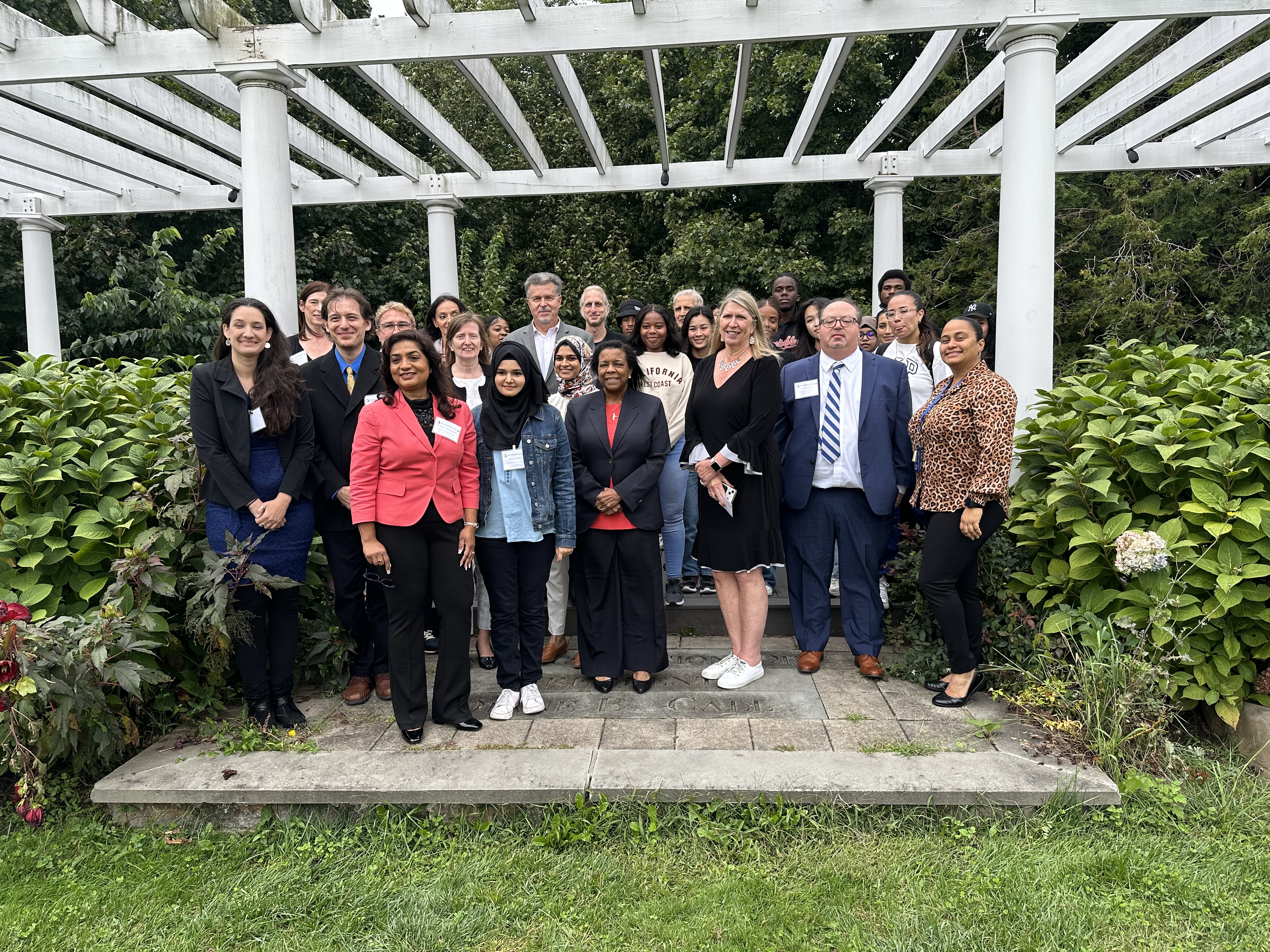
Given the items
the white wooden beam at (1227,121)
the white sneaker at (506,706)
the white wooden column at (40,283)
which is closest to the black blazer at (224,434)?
the white sneaker at (506,706)

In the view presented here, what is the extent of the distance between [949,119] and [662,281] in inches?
291

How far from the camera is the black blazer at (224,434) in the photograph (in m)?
3.54

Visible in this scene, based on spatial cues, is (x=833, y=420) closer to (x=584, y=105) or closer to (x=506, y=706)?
(x=506, y=706)

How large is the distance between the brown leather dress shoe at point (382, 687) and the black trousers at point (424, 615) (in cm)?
44

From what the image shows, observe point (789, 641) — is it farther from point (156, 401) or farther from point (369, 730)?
point (156, 401)

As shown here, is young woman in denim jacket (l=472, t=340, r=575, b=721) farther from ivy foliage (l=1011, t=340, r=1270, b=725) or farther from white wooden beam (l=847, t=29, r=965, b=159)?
white wooden beam (l=847, t=29, r=965, b=159)

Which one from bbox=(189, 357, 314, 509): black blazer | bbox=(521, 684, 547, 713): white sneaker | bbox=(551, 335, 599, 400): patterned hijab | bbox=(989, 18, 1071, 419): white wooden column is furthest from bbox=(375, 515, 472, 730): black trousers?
bbox=(989, 18, 1071, 419): white wooden column

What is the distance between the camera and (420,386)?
360 centimetres

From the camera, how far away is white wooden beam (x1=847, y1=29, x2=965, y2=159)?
19.3ft

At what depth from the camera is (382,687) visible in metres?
4.18

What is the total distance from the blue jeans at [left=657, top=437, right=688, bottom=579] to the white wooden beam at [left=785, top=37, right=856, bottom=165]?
3.09m

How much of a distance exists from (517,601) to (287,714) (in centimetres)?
119

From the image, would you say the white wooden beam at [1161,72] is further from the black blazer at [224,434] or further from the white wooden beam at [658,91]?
the black blazer at [224,434]

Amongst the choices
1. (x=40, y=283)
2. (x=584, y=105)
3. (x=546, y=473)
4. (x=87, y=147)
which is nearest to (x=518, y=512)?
(x=546, y=473)
